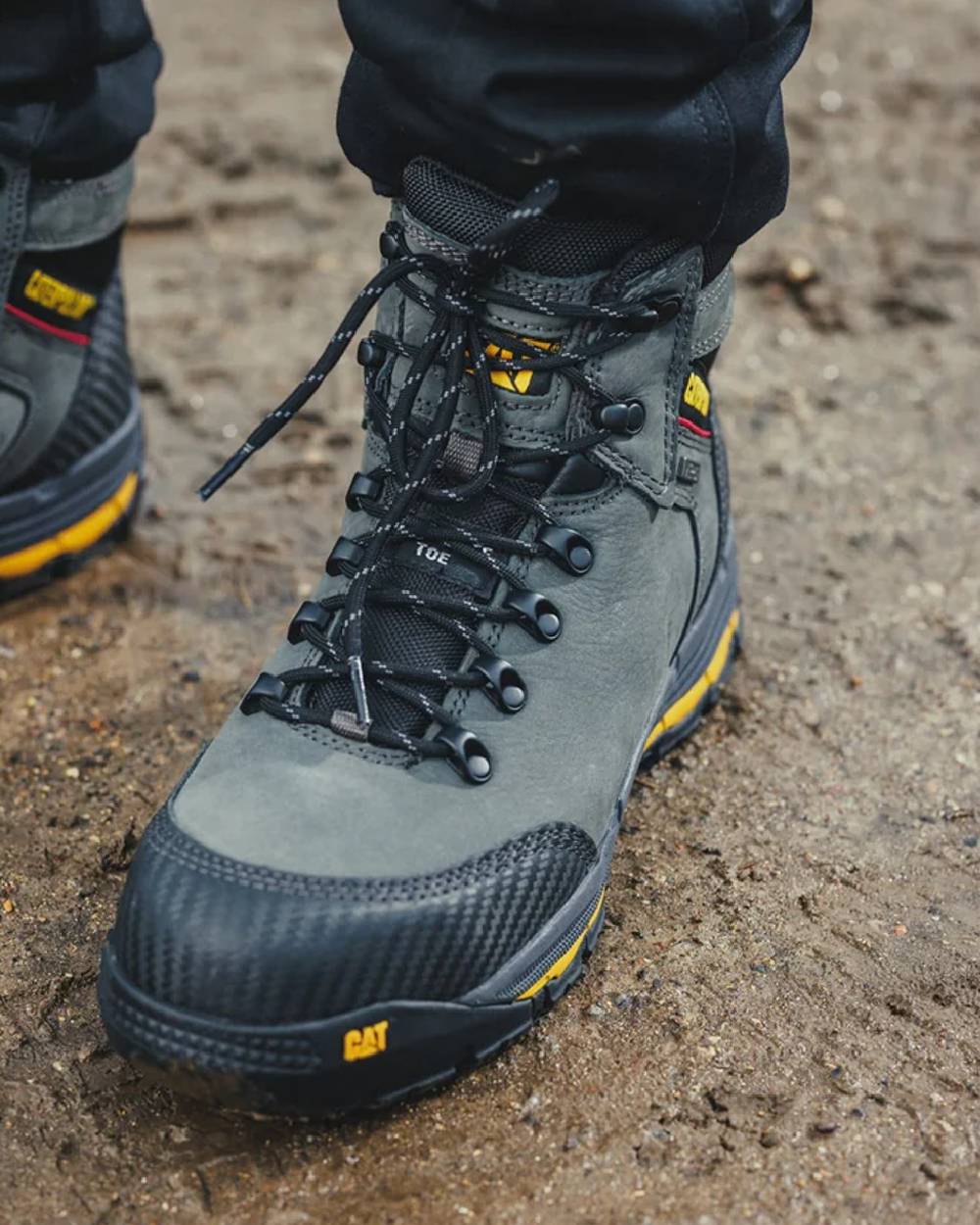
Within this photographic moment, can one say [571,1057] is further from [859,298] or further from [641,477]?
[859,298]

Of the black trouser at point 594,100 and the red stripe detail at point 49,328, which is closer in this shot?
the black trouser at point 594,100

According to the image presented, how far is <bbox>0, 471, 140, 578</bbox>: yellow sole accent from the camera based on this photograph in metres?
2.01

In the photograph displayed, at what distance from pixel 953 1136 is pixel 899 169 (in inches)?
96.1

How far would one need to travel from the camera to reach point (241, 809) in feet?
4.22

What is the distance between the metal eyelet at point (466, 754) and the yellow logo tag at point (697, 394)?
0.42 m

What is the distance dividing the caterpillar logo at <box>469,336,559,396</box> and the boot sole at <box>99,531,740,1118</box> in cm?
47

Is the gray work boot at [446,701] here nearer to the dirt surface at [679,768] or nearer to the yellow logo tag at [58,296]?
the dirt surface at [679,768]

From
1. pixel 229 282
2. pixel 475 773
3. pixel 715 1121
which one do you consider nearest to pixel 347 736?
pixel 475 773
